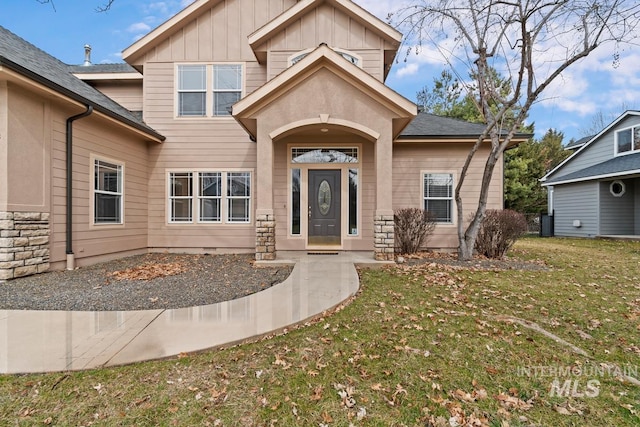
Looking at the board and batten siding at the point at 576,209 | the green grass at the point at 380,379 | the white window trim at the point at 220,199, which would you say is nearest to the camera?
the green grass at the point at 380,379

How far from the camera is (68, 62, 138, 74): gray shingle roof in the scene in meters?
10.6

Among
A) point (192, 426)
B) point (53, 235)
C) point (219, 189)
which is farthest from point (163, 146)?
point (192, 426)

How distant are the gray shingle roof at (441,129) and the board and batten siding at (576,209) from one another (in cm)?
985

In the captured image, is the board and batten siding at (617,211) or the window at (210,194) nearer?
the window at (210,194)

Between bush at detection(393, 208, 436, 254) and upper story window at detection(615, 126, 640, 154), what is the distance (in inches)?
525

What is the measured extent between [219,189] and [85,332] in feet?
21.1

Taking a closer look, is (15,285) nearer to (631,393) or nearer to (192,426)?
(192,426)

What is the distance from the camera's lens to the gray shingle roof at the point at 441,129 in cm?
937

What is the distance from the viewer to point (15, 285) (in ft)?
17.7

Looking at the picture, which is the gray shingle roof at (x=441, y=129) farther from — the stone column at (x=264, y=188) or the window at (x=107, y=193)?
the window at (x=107, y=193)

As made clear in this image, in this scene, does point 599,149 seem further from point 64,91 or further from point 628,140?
point 64,91

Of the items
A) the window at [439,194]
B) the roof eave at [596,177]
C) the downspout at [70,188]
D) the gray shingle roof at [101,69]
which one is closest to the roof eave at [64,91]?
the downspout at [70,188]

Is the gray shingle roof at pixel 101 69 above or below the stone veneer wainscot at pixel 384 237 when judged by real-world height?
above

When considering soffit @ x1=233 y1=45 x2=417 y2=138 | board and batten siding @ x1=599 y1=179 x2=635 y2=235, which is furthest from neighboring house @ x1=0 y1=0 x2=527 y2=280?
board and batten siding @ x1=599 y1=179 x2=635 y2=235
